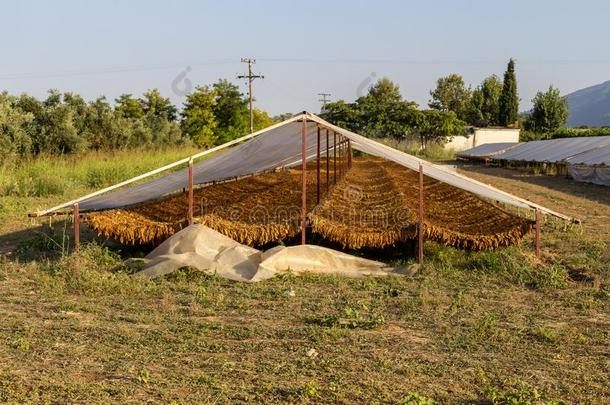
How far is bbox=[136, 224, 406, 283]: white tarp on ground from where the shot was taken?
5.81 m

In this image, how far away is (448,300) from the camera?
5.14 meters

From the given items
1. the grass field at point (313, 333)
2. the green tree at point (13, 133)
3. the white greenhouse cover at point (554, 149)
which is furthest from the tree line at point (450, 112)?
the grass field at point (313, 333)

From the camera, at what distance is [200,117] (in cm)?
3697

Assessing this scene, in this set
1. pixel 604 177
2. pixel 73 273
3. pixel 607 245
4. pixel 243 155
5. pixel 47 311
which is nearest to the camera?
pixel 47 311

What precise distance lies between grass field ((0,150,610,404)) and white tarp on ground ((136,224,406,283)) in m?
0.15

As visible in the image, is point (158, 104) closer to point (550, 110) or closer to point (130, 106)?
point (130, 106)

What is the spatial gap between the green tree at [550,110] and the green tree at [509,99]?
342cm

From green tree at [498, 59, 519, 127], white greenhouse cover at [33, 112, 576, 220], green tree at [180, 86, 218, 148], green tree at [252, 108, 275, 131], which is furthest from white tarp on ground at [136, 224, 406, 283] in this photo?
green tree at [498, 59, 519, 127]

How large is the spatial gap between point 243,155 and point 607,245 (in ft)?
14.4

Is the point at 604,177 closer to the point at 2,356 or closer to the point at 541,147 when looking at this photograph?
the point at 541,147

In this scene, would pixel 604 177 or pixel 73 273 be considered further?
pixel 604 177

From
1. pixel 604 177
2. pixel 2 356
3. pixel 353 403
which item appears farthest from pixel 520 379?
pixel 604 177

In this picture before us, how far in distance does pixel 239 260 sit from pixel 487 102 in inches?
2023

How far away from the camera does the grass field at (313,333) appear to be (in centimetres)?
331
